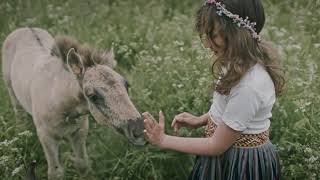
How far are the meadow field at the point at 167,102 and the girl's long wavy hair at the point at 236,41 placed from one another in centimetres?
60

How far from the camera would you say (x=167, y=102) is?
5.07m

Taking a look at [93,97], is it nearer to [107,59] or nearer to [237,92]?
[107,59]

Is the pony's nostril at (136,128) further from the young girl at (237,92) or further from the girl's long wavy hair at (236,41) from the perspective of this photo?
the girl's long wavy hair at (236,41)

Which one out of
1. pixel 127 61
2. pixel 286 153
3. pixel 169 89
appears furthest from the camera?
pixel 127 61

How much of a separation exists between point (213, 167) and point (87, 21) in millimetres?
4399

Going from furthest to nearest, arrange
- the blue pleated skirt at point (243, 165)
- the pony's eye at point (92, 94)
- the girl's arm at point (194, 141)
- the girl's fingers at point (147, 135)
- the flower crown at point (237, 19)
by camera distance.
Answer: the pony's eye at point (92, 94), the blue pleated skirt at point (243, 165), the girl's fingers at point (147, 135), the girl's arm at point (194, 141), the flower crown at point (237, 19)

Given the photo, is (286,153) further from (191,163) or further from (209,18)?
(209,18)

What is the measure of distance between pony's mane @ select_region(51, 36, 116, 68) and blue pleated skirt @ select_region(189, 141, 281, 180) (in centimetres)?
100

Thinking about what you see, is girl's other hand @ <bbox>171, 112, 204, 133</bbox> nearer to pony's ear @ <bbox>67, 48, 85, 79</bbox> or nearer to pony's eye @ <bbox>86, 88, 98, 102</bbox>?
pony's eye @ <bbox>86, 88, 98, 102</bbox>

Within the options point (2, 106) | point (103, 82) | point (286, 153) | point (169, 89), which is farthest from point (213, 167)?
point (2, 106)

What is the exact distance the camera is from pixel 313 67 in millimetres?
5234

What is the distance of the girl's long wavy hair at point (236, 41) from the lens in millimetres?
3189

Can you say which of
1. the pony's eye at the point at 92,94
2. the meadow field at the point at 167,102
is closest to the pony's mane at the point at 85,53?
the pony's eye at the point at 92,94

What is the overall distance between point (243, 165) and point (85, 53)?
1.36 meters
